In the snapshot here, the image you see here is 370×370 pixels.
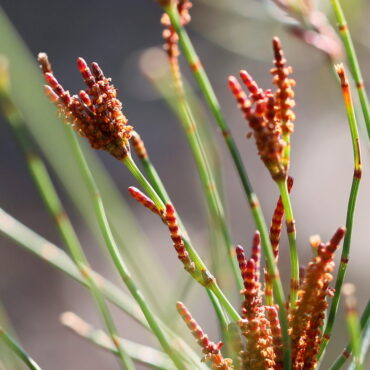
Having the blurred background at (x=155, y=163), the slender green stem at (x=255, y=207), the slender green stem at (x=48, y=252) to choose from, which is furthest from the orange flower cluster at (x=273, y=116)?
the blurred background at (x=155, y=163)

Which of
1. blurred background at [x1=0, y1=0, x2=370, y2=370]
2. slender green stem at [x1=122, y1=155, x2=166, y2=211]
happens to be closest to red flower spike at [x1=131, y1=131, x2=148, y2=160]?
slender green stem at [x1=122, y1=155, x2=166, y2=211]

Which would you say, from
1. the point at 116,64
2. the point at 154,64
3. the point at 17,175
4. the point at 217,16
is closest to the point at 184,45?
the point at 154,64

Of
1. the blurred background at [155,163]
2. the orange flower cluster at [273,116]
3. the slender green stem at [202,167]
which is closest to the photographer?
the orange flower cluster at [273,116]

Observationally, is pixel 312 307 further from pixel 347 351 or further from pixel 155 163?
pixel 155 163

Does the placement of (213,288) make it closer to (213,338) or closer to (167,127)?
(213,338)

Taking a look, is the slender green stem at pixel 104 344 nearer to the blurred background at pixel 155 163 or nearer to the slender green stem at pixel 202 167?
the slender green stem at pixel 202 167

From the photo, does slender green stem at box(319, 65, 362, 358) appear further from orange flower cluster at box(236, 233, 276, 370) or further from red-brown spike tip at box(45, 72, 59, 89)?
red-brown spike tip at box(45, 72, 59, 89)
